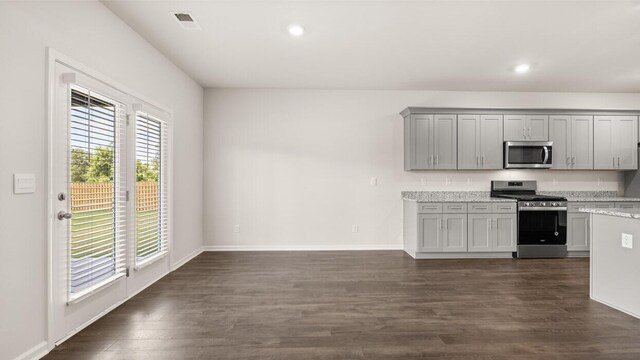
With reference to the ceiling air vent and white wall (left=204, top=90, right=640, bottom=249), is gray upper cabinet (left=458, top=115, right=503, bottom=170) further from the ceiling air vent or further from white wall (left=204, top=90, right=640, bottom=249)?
the ceiling air vent

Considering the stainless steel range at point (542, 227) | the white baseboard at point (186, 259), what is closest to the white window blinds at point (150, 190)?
the white baseboard at point (186, 259)

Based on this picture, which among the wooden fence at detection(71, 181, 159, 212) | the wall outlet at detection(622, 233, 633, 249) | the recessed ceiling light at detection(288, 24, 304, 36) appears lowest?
the wall outlet at detection(622, 233, 633, 249)

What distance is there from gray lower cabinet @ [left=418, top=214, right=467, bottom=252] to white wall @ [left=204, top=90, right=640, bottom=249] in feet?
2.26

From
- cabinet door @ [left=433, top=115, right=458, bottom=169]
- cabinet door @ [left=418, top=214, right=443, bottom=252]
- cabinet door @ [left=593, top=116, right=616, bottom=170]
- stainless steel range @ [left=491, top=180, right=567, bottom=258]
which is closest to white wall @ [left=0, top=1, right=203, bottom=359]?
cabinet door @ [left=418, top=214, right=443, bottom=252]

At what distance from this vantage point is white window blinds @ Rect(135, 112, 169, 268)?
11.3ft

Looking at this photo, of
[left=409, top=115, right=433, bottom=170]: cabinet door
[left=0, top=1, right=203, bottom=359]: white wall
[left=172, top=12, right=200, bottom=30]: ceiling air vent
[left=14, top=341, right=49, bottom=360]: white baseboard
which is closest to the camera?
[left=0, top=1, right=203, bottom=359]: white wall

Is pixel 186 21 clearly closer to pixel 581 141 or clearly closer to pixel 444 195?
pixel 444 195

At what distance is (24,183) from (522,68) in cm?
532

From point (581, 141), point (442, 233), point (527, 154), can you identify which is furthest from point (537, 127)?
point (442, 233)

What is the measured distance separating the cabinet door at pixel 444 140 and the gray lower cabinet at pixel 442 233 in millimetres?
844

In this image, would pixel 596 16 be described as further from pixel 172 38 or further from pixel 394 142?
pixel 172 38

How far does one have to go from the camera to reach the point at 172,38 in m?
3.55

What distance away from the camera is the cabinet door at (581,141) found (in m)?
5.27

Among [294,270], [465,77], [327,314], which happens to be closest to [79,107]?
[327,314]
